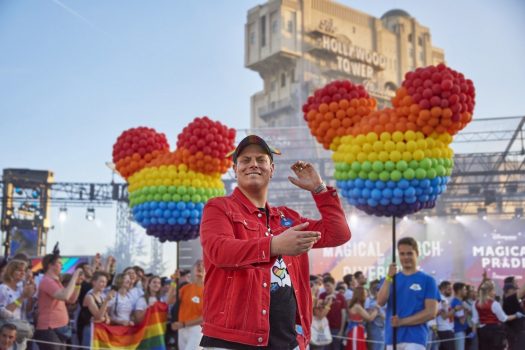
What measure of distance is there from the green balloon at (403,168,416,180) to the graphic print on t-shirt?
4.26m

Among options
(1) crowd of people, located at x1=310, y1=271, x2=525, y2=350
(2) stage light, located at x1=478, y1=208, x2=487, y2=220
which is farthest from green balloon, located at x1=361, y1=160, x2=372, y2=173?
(2) stage light, located at x1=478, y1=208, x2=487, y2=220

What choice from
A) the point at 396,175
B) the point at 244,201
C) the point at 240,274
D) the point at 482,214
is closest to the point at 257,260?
the point at 240,274

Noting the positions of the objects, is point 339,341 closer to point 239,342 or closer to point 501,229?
point 239,342

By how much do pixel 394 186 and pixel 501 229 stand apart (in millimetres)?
14606

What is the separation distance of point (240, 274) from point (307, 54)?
42.2 meters

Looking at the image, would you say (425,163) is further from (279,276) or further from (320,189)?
(279,276)

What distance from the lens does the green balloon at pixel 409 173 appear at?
6613 mm

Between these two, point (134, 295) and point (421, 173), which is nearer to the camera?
point (421, 173)

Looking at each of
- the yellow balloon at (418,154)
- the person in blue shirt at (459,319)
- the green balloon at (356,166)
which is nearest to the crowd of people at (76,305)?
the green balloon at (356,166)

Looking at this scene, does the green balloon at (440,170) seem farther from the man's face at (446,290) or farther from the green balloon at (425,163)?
the man's face at (446,290)

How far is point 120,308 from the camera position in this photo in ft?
26.8

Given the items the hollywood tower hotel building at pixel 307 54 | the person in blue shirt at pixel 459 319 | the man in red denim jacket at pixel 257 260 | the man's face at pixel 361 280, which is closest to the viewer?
the man in red denim jacket at pixel 257 260

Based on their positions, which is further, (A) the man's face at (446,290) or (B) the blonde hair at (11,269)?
(A) the man's face at (446,290)

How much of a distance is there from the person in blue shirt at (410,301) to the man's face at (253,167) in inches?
137
